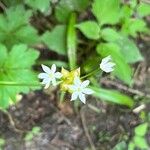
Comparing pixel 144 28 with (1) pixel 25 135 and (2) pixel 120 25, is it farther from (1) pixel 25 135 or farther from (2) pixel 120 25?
(1) pixel 25 135

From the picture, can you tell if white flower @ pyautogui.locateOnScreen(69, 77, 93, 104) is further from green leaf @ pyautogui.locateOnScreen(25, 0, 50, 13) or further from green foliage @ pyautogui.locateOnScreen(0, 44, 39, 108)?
green leaf @ pyautogui.locateOnScreen(25, 0, 50, 13)

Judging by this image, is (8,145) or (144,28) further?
(144,28)

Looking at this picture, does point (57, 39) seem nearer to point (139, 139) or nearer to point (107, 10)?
point (107, 10)

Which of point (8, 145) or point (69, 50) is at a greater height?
point (69, 50)

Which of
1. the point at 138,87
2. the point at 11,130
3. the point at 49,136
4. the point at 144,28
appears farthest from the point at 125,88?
the point at 11,130

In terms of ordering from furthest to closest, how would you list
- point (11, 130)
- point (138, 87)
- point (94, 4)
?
point (138, 87), point (11, 130), point (94, 4)

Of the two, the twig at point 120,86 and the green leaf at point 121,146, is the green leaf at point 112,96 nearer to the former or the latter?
the twig at point 120,86
